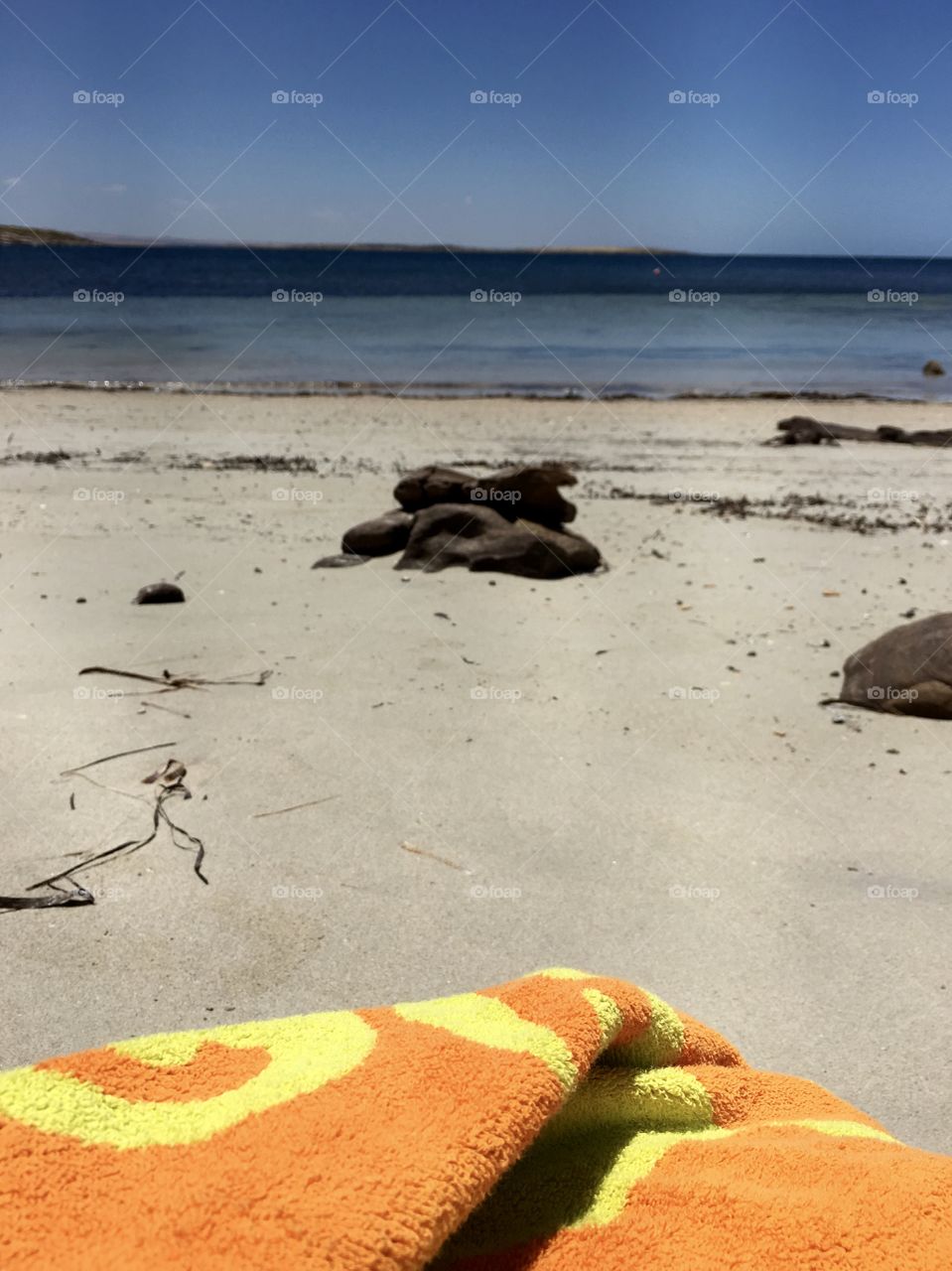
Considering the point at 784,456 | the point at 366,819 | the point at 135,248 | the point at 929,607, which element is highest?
the point at 135,248

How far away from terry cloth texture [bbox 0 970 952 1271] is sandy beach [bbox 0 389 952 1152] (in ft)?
2.59

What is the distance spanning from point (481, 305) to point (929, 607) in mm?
28435

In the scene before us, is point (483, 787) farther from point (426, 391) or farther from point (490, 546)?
point (426, 391)

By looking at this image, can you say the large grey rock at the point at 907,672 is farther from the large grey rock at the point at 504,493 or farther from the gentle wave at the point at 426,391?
the gentle wave at the point at 426,391

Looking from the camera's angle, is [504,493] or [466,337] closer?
[504,493]

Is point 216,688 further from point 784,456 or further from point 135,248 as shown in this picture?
point 135,248

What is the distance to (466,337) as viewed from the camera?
78.3ft

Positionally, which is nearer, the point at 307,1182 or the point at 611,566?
the point at 307,1182

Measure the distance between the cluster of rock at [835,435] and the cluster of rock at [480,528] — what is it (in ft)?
17.1

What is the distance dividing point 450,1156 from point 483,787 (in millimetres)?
2112

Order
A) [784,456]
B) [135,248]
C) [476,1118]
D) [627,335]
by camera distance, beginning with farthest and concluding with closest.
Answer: [135,248]
[627,335]
[784,456]
[476,1118]

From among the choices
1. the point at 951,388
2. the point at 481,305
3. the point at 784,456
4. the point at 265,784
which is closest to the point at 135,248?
the point at 481,305

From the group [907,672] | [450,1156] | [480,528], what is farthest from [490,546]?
[450,1156]

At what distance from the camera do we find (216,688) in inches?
150
